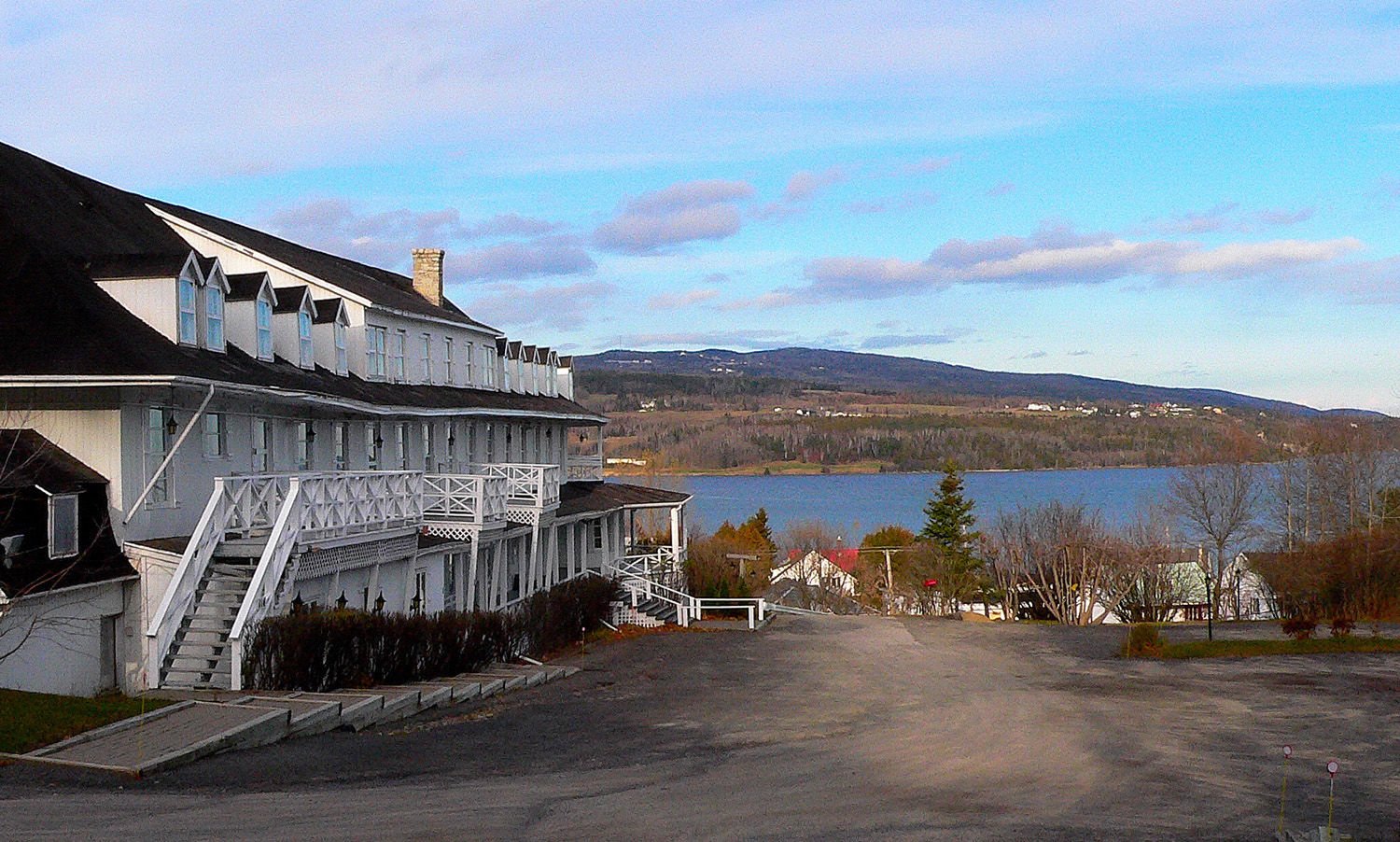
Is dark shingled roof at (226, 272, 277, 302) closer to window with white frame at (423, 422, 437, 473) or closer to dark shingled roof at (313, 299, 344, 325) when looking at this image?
dark shingled roof at (313, 299, 344, 325)

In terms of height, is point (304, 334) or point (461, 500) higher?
point (304, 334)

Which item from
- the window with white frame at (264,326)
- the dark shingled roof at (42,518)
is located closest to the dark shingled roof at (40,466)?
the dark shingled roof at (42,518)

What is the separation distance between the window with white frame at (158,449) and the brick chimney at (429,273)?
70.1ft

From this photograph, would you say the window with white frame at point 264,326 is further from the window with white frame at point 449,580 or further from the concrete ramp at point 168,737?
the concrete ramp at point 168,737

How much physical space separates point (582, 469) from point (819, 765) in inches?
1239

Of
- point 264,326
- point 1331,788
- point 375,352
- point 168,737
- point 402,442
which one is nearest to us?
point 1331,788

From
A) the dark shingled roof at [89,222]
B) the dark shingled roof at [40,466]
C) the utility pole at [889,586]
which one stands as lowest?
the utility pole at [889,586]

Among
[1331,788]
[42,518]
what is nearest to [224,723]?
[42,518]

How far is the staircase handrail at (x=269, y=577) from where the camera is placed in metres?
17.8

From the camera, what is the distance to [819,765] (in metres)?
15.6

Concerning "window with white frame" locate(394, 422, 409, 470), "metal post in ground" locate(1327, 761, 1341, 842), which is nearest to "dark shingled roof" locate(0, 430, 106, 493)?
"window with white frame" locate(394, 422, 409, 470)

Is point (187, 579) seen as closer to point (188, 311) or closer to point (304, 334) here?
point (188, 311)

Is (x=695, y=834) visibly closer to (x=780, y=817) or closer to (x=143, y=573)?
(x=780, y=817)

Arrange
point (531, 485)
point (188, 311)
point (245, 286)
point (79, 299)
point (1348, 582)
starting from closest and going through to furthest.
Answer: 1. point (79, 299)
2. point (188, 311)
3. point (245, 286)
4. point (531, 485)
5. point (1348, 582)
